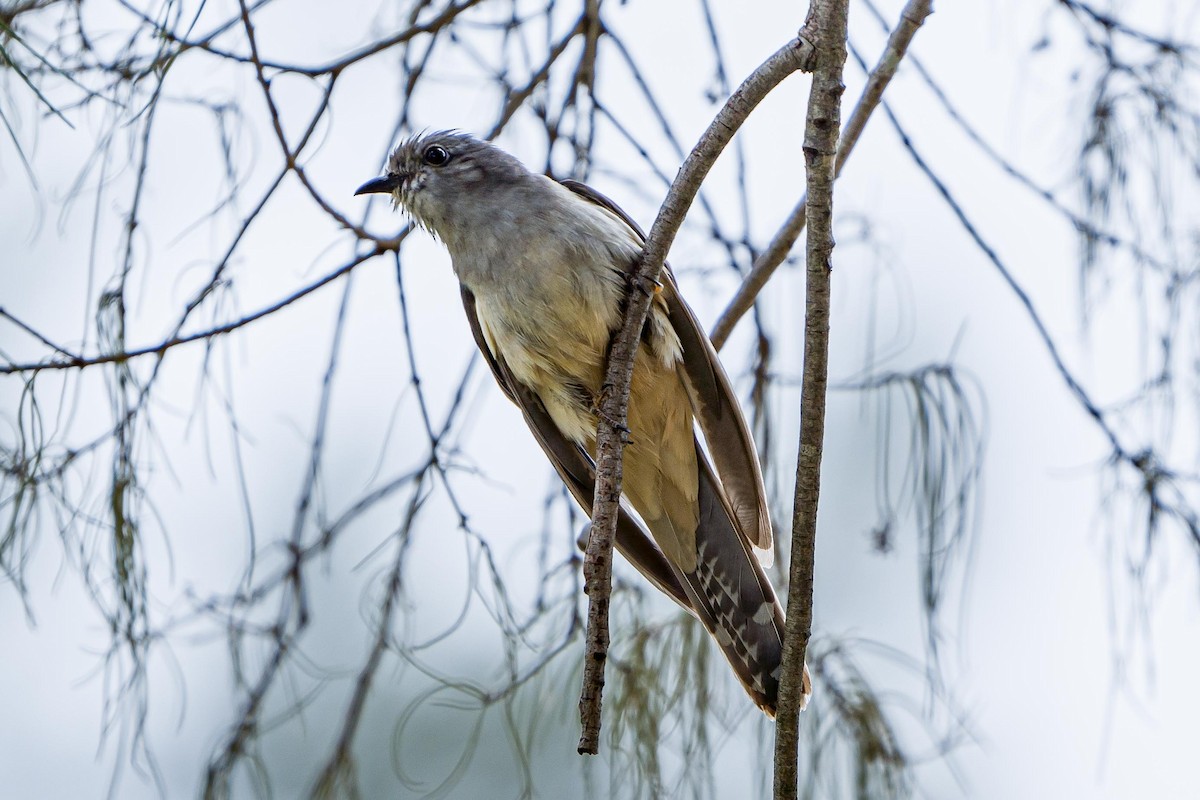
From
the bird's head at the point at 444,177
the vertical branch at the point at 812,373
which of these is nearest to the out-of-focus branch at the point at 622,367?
the vertical branch at the point at 812,373

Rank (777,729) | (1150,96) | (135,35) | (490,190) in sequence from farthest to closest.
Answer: (490,190), (1150,96), (135,35), (777,729)

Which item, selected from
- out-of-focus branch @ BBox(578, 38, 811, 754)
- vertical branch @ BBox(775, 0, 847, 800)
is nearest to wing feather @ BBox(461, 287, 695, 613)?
out-of-focus branch @ BBox(578, 38, 811, 754)

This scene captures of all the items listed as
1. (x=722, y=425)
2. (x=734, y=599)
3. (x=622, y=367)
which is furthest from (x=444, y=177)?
(x=734, y=599)

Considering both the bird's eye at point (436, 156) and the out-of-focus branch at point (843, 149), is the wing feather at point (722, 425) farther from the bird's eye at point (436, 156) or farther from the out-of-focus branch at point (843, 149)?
the bird's eye at point (436, 156)

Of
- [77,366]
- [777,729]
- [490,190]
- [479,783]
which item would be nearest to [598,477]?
[777,729]

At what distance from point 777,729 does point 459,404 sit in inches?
49.3

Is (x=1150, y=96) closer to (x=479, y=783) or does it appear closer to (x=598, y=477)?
(x=598, y=477)

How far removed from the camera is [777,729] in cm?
205

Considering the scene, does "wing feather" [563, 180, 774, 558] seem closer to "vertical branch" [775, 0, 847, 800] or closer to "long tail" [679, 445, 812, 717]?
"long tail" [679, 445, 812, 717]

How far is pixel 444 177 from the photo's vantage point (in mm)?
3516

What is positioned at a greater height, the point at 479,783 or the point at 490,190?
the point at 490,190

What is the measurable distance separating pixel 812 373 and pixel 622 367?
0.60m

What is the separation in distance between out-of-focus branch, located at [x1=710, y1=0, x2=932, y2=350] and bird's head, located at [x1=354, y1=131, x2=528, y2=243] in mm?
799

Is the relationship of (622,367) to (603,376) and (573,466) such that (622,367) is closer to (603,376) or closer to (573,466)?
(603,376)
